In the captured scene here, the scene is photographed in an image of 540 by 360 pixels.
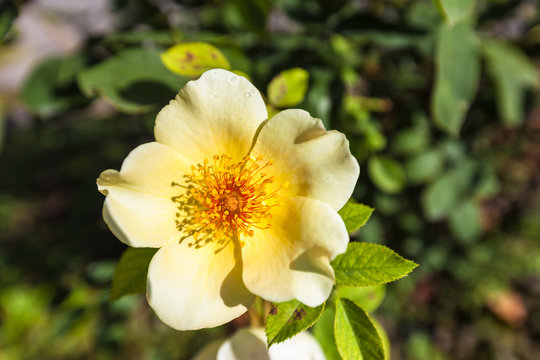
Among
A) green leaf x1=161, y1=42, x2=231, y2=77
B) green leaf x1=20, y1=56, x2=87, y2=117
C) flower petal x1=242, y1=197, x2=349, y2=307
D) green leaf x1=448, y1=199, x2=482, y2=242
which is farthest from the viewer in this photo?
green leaf x1=448, y1=199, x2=482, y2=242

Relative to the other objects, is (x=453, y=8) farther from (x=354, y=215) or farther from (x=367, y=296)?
(x=367, y=296)

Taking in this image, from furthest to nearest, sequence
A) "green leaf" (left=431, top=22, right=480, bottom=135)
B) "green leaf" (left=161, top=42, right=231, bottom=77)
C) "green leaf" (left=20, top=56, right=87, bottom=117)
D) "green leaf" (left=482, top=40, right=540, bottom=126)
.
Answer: "green leaf" (left=482, top=40, right=540, bottom=126) → "green leaf" (left=20, top=56, right=87, bottom=117) → "green leaf" (left=431, top=22, right=480, bottom=135) → "green leaf" (left=161, top=42, right=231, bottom=77)

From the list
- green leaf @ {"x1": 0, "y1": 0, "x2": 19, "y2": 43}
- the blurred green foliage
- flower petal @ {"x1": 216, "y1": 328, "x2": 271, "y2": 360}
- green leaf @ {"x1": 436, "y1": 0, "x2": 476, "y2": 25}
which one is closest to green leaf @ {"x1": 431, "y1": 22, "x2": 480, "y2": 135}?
the blurred green foliage

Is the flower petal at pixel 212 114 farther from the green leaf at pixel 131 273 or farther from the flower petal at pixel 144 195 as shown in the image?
the green leaf at pixel 131 273

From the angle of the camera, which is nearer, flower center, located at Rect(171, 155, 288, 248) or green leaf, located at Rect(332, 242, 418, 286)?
green leaf, located at Rect(332, 242, 418, 286)

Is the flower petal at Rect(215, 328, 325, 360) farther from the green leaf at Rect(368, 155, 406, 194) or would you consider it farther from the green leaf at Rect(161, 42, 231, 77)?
the green leaf at Rect(368, 155, 406, 194)

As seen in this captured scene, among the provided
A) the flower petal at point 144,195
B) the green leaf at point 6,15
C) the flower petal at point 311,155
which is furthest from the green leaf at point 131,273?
the green leaf at point 6,15

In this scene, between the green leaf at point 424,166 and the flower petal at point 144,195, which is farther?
the green leaf at point 424,166

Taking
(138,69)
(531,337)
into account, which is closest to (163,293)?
(138,69)
